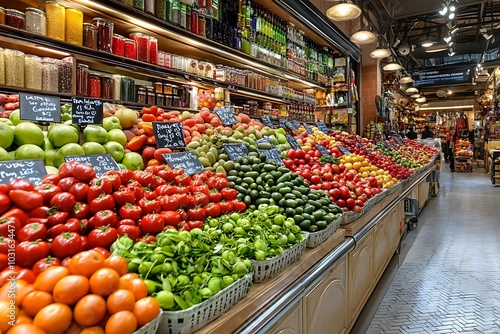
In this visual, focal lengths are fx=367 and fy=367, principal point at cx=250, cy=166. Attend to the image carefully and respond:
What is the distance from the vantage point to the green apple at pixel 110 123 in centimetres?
247

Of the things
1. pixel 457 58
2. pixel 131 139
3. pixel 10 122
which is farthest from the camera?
pixel 457 58

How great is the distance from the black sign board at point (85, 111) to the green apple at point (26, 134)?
0.20 metres

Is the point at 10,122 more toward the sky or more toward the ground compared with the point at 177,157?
more toward the sky

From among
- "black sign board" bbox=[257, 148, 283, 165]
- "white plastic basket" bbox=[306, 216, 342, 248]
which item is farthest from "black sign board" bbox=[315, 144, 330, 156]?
"white plastic basket" bbox=[306, 216, 342, 248]

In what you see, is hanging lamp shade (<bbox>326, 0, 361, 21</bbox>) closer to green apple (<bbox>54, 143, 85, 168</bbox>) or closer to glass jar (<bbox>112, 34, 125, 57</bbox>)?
glass jar (<bbox>112, 34, 125, 57</bbox>)

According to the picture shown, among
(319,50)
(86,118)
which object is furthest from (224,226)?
(319,50)

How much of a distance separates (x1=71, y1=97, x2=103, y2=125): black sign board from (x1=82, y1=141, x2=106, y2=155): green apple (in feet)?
0.42

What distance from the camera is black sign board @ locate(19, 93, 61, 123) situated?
189 centimetres

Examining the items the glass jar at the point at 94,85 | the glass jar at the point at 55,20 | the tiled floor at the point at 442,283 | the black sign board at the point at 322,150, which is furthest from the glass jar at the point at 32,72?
the tiled floor at the point at 442,283

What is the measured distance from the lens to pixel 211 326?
116 centimetres

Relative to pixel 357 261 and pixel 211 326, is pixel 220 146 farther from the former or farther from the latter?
pixel 211 326

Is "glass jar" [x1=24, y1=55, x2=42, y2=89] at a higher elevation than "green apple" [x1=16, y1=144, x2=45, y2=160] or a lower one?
higher

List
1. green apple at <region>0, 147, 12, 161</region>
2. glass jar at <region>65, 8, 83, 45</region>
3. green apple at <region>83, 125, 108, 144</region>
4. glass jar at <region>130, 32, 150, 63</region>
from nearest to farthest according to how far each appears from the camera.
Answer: green apple at <region>0, 147, 12, 161</region>, green apple at <region>83, 125, 108, 144</region>, glass jar at <region>65, 8, 83, 45</region>, glass jar at <region>130, 32, 150, 63</region>

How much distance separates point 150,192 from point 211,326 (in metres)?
0.73
